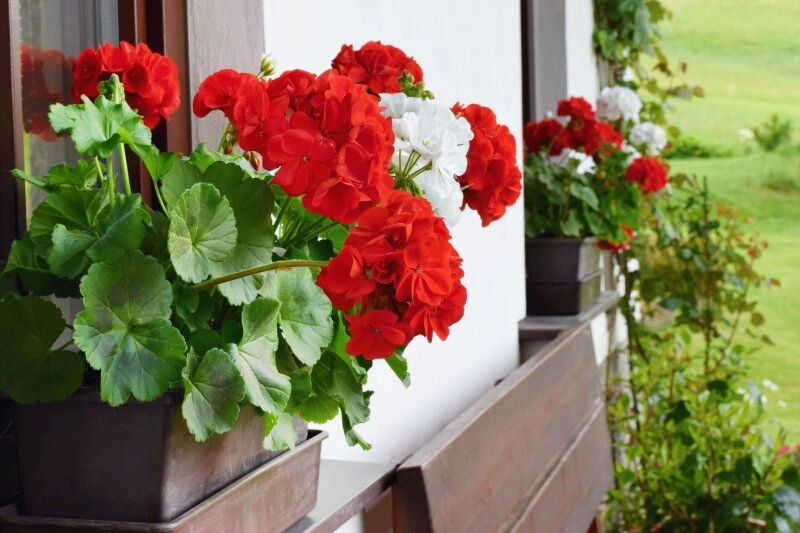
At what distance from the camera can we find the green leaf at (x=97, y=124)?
63 cm

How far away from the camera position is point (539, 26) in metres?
2.96

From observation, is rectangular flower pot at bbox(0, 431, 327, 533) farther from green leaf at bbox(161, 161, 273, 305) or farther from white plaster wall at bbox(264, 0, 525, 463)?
white plaster wall at bbox(264, 0, 525, 463)

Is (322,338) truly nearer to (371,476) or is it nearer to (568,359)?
(371,476)

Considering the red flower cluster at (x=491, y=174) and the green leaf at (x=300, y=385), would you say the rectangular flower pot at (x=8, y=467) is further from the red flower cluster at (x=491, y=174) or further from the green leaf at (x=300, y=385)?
the red flower cluster at (x=491, y=174)

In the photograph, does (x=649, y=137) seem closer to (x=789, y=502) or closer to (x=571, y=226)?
(x=571, y=226)

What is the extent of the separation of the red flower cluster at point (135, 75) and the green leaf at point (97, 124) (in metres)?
0.09

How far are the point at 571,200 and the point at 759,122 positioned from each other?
4.19 m

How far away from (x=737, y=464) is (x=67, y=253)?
246 centimetres

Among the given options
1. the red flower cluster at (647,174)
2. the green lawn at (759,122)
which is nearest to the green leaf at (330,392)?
the red flower cluster at (647,174)

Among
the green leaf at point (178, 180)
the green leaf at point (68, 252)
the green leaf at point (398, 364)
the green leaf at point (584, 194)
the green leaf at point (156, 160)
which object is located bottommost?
the green leaf at point (398, 364)

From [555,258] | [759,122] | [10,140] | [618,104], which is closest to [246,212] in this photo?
[10,140]

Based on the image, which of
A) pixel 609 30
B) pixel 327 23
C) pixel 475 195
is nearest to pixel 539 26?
pixel 609 30

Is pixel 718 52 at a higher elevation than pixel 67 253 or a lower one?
higher

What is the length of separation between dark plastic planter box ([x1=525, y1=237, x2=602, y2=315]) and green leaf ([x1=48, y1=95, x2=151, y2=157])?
6.10ft
